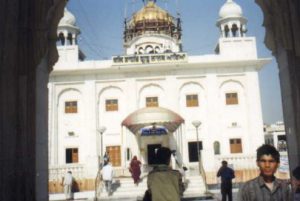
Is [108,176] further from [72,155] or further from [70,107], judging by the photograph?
[70,107]

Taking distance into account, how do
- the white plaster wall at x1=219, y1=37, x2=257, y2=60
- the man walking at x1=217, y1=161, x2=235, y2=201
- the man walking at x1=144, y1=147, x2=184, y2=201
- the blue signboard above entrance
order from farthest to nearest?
the white plaster wall at x1=219, y1=37, x2=257, y2=60
the blue signboard above entrance
the man walking at x1=217, y1=161, x2=235, y2=201
the man walking at x1=144, y1=147, x2=184, y2=201

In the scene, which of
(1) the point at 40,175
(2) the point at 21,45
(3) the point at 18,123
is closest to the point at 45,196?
(1) the point at 40,175

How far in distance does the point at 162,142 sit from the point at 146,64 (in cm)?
614

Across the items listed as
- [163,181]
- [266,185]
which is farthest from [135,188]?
[266,185]

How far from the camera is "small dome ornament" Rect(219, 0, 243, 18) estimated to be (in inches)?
1276

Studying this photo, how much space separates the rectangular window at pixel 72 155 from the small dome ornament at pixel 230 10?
17223 millimetres

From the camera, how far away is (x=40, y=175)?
5.77 m

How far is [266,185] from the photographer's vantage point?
3055 millimetres

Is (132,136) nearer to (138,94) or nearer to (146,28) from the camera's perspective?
(138,94)

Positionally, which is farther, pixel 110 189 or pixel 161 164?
pixel 110 189

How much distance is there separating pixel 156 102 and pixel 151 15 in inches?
435

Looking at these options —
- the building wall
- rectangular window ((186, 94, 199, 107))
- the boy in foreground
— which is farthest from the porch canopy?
the boy in foreground

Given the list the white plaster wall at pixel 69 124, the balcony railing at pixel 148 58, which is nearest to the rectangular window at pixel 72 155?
the white plaster wall at pixel 69 124

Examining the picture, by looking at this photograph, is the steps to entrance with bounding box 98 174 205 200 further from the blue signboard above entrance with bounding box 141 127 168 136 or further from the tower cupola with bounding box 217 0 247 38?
the tower cupola with bounding box 217 0 247 38
